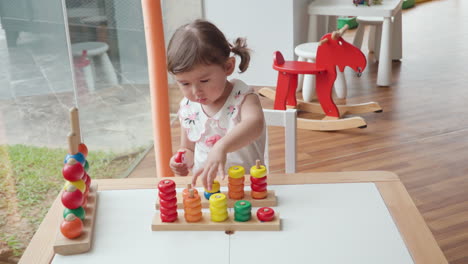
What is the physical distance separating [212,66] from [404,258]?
1.91 feet

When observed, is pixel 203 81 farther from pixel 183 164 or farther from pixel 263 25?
pixel 263 25

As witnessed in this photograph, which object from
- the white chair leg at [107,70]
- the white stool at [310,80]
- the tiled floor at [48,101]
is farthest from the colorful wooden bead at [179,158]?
the white stool at [310,80]

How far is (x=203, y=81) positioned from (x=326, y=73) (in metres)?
1.77

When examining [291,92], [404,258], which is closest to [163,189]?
[404,258]

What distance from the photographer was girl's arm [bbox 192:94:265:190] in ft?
3.39

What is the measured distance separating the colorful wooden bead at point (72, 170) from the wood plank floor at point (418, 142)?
4.26 ft

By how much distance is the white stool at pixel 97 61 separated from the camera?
6.94 feet

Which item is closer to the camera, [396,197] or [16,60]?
[396,197]

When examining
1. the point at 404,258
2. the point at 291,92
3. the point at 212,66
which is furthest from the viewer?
the point at 291,92

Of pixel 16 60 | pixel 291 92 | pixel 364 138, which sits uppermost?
pixel 16 60

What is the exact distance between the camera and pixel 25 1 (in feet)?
5.47

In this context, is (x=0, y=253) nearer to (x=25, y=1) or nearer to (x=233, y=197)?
(x=25, y=1)

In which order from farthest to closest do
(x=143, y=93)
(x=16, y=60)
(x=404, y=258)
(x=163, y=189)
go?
(x=143, y=93)
(x=16, y=60)
(x=163, y=189)
(x=404, y=258)

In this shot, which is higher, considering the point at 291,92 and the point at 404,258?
the point at 404,258
